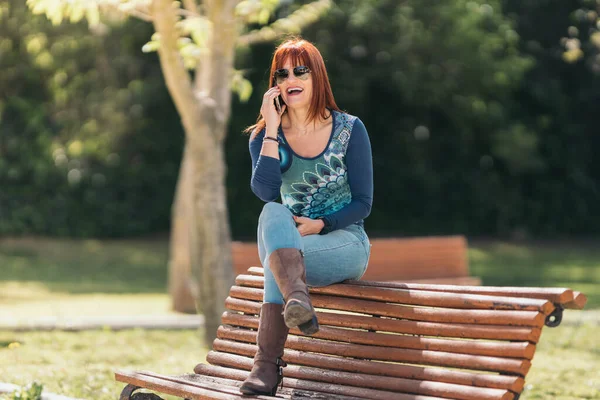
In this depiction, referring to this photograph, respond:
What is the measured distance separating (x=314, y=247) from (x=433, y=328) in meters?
0.67

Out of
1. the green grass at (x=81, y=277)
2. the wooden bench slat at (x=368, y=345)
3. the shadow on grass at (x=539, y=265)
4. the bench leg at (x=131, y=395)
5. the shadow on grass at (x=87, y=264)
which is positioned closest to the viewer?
the wooden bench slat at (x=368, y=345)

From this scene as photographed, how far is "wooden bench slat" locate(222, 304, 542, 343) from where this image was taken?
3898mm

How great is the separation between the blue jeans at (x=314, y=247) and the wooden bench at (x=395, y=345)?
91 mm

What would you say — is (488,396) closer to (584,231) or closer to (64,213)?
(64,213)

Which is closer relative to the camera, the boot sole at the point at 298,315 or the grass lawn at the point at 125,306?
the boot sole at the point at 298,315

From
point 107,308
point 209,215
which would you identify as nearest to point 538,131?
point 107,308

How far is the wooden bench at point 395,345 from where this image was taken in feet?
12.8

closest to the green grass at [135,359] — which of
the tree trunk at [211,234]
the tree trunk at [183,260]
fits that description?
the tree trunk at [211,234]

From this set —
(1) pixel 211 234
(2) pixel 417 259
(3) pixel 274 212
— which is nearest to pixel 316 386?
(3) pixel 274 212

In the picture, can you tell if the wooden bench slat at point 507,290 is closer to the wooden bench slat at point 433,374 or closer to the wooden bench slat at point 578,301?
the wooden bench slat at point 578,301

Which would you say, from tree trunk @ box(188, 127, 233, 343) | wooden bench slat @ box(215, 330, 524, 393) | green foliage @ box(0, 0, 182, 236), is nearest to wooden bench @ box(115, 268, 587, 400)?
wooden bench slat @ box(215, 330, 524, 393)

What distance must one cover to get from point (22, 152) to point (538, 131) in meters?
12.6

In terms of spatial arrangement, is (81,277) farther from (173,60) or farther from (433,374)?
(433,374)

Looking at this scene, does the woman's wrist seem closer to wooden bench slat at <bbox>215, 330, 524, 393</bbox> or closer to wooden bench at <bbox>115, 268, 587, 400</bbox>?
wooden bench at <bbox>115, 268, 587, 400</bbox>
